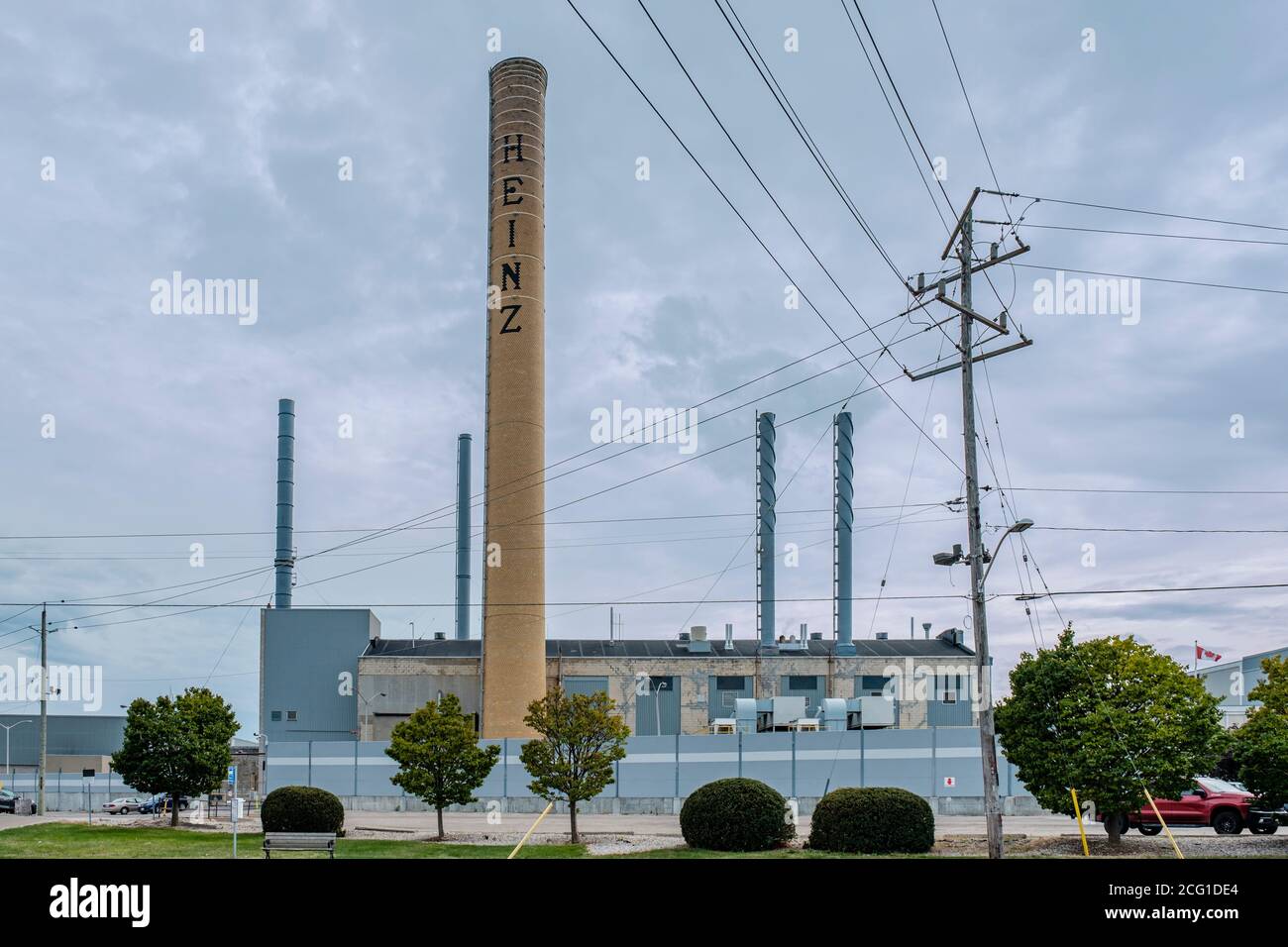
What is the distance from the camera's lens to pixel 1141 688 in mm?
28031

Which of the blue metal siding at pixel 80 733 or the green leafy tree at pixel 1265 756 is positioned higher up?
the green leafy tree at pixel 1265 756

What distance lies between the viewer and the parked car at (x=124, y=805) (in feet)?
190

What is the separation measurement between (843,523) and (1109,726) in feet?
175

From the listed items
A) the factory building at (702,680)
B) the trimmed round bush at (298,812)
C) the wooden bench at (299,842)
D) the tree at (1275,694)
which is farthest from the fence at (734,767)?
the wooden bench at (299,842)

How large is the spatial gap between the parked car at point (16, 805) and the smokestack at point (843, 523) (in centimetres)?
4858

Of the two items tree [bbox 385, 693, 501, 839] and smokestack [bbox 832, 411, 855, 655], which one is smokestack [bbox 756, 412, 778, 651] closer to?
smokestack [bbox 832, 411, 855, 655]

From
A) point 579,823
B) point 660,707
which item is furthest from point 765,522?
point 579,823

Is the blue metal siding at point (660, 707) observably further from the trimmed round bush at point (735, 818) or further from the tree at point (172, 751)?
the trimmed round bush at point (735, 818)

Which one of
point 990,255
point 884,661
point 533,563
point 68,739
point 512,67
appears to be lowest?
point 68,739

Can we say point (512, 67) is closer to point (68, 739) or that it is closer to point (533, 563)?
point (533, 563)

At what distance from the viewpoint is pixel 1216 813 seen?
3362 centimetres
